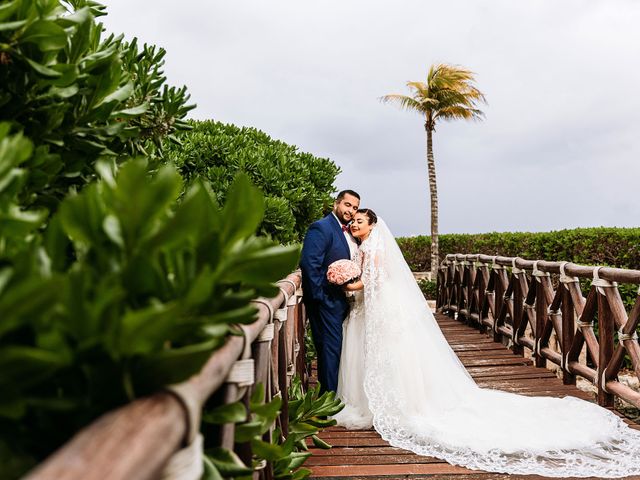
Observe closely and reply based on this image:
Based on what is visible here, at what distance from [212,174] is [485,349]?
4.27 metres

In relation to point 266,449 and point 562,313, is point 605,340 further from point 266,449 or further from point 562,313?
point 266,449

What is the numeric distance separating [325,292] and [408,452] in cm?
170

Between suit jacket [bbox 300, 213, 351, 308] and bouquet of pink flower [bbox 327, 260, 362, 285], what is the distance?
138 mm

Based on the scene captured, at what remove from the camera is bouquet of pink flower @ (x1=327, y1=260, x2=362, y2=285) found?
201 inches

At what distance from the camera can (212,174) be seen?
21.3 feet

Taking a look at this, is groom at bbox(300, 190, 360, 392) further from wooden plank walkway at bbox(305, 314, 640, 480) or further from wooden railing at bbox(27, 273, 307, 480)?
wooden railing at bbox(27, 273, 307, 480)

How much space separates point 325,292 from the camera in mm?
5332

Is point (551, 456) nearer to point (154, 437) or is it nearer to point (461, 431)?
point (461, 431)

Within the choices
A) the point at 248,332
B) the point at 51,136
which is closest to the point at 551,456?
the point at 248,332

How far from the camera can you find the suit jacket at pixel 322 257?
17.3 ft

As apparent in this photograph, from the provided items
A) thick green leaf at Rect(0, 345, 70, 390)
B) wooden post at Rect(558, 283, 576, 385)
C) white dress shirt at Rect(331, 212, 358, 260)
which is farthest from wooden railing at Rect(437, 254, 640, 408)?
thick green leaf at Rect(0, 345, 70, 390)

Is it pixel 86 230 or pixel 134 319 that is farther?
pixel 86 230

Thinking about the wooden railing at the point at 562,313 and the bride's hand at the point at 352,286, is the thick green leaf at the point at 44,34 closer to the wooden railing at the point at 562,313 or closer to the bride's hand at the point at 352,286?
the bride's hand at the point at 352,286

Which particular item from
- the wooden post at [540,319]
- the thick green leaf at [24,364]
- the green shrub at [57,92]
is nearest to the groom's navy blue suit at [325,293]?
the wooden post at [540,319]
